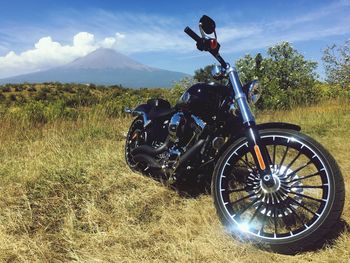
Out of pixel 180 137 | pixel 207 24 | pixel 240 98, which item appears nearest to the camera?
pixel 240 98

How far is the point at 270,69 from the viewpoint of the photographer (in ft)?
74.5

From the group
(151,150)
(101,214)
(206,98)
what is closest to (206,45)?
(206,98)

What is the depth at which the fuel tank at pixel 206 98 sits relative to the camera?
3.99 meters

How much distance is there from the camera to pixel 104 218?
4082 millimetres

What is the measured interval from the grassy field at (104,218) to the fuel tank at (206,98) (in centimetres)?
106

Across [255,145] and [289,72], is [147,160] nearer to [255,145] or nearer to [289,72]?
[255,145]

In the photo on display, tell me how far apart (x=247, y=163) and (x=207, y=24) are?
1412 millimetres

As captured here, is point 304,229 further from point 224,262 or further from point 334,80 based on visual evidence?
point 334,80

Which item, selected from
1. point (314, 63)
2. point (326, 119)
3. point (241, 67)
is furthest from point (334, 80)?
point (326, 119)

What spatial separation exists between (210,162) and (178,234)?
0.83 m

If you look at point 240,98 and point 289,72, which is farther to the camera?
point 289,72

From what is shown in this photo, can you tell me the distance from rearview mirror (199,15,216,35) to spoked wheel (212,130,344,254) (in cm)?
113

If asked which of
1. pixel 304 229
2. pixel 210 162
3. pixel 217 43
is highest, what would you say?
pixel 217 43

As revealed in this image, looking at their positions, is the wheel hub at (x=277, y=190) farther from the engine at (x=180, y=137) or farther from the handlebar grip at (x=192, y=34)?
the handlebar grip at (x=192, y=34)
